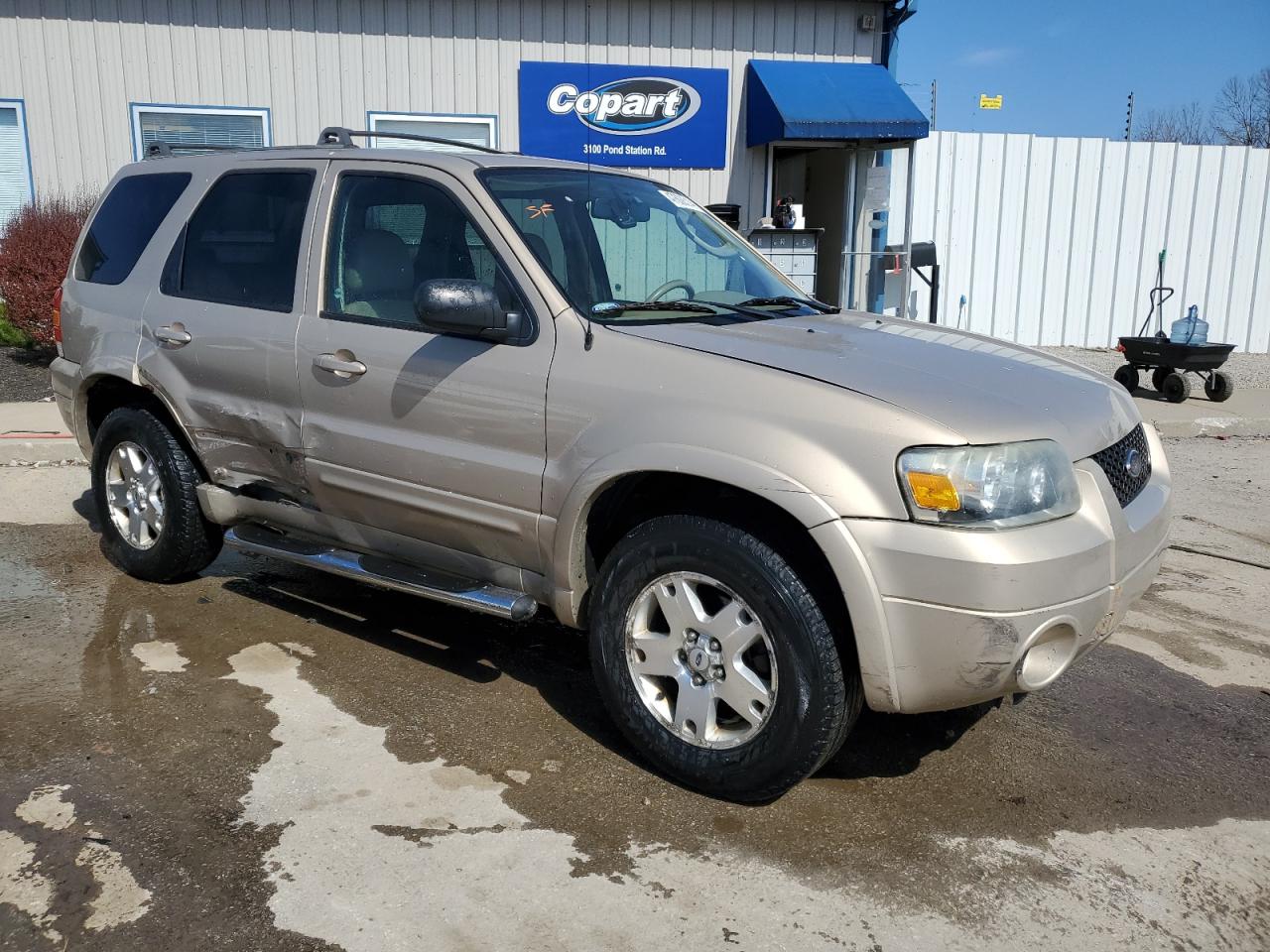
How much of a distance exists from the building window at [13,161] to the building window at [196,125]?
109 cm

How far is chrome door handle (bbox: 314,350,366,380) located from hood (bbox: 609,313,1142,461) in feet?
3.45

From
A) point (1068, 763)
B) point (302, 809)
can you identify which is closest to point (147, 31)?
point (302, 809)

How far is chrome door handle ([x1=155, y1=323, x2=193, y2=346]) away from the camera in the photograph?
15.2ft

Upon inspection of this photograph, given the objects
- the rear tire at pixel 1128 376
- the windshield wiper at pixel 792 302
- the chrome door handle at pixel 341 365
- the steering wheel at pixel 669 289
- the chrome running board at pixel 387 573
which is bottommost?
the rear tire at pixel 1128 376

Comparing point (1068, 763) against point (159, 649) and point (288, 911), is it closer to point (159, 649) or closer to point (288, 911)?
point (288, 911)

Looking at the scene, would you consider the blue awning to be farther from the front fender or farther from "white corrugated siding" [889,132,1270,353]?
the front fender

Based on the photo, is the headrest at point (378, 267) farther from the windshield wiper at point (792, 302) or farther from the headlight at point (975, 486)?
the headlight at point (975, 486)

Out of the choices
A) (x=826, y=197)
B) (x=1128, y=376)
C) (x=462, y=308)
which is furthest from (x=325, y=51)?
(x=462, y=308)

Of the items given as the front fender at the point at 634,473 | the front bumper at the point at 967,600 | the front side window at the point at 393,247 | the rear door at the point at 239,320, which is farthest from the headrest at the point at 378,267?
the front bumper at the point at 967,600

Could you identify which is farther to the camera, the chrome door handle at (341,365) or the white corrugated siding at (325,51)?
the white corrugated siding at (325,51)

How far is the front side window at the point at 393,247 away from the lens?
3.91 metres

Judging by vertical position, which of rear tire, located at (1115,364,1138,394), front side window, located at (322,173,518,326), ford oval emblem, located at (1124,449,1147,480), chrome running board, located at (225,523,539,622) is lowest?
rear tire, located at (1115,364,1138,394)

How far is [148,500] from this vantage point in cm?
508

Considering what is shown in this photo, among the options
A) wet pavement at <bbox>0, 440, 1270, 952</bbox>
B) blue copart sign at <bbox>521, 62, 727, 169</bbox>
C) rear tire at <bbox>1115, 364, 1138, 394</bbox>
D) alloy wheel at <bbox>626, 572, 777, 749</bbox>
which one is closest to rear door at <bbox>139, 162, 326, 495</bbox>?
wet pavement at <bbox>0, 440, 1270, 952</bbox>
